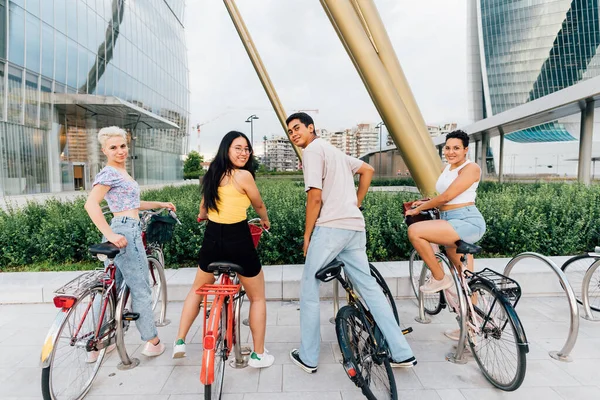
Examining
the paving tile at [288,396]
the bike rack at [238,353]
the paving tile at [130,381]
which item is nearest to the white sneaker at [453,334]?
the paving tile at [288,396]

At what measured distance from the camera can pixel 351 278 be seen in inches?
113

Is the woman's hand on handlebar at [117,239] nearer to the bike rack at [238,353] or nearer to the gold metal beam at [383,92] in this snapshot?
the bike rack at [238,353]

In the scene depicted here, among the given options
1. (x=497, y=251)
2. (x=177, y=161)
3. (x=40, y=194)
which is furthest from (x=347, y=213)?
(x=177, y=161)

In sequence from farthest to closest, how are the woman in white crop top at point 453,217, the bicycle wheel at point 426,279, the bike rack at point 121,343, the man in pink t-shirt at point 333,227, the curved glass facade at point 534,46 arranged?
the curved glass facade at point 534,46 → the bicycle wheel at point 426,279 → the woman in white crop top at point 453,217 → the bike rack at point 121,343 → the man in pink t-shirt at point 333,227

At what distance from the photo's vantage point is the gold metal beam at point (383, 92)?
6590 mm

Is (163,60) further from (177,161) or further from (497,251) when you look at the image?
(497,251)

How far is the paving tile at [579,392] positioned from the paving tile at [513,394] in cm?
6

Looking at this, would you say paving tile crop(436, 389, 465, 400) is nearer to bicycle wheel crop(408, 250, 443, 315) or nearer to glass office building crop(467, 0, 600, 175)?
bicycle wheel crop(408, 250, 443, 315)

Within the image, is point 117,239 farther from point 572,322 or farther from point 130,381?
point 572,322

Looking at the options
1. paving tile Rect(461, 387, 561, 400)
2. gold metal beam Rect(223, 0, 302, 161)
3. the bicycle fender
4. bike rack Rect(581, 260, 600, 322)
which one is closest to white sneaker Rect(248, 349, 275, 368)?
the bicycle fender

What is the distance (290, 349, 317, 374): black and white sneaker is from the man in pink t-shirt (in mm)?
446

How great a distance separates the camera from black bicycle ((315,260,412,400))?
2.44 meters

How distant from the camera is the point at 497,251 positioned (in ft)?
19.6

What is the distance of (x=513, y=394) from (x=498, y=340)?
0.39m
